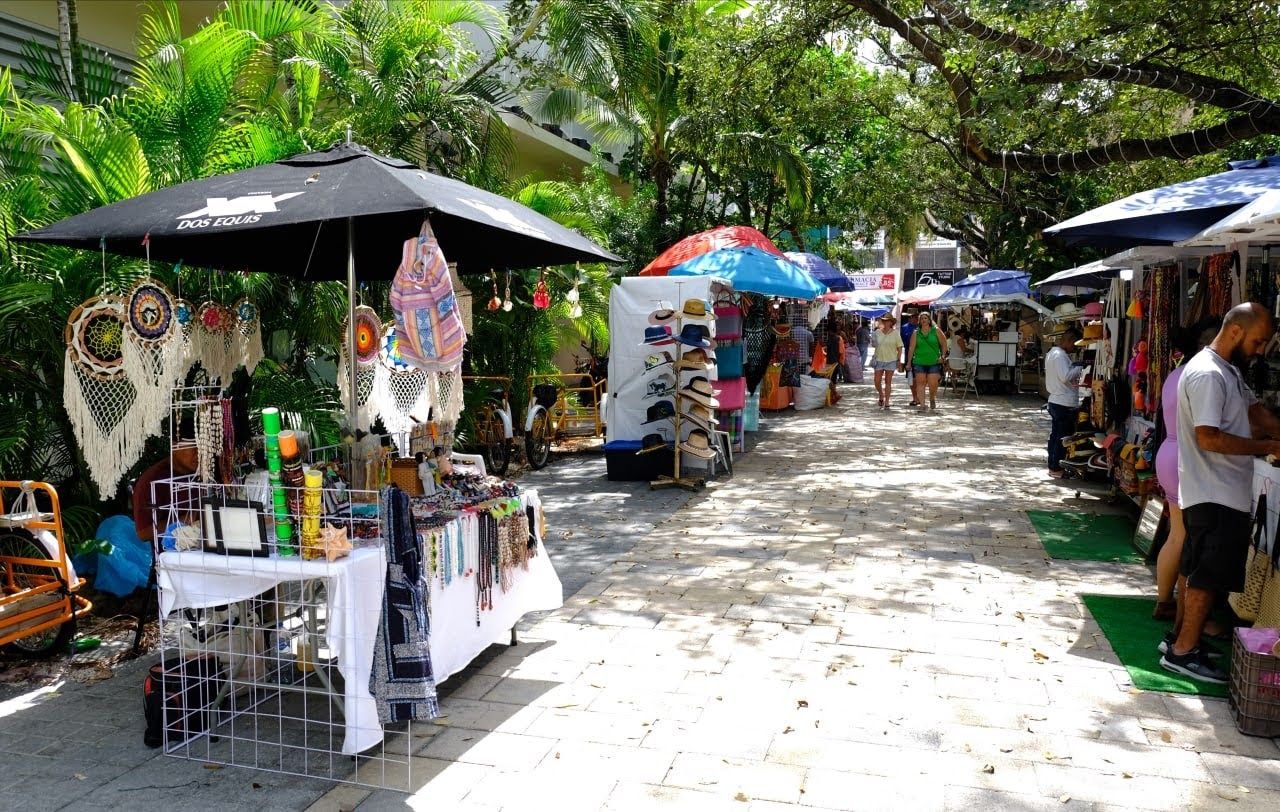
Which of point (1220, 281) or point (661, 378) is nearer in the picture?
point (1220, 281)

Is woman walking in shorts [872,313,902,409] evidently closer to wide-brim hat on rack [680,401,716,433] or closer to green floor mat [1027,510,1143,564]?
wide-brim hat on rack [680,401,716,433]

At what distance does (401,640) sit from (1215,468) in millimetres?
3935

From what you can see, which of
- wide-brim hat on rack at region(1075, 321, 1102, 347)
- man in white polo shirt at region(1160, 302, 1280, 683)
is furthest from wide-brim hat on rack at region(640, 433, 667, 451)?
man in white polo shirt at region(1160, 302, 1280, 683)

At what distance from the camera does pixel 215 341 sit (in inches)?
220

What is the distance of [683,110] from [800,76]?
120 inches

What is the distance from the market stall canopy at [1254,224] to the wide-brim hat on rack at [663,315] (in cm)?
512

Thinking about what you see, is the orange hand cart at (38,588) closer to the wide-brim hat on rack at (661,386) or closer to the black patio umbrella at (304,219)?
the black patio umbrella at (304,219)

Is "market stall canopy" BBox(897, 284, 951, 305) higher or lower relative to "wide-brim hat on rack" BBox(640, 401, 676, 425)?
higher

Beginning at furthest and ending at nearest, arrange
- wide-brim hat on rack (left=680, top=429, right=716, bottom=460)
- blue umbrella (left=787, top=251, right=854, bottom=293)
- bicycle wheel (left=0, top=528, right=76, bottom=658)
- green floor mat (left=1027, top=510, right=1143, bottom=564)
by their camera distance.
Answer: blue umbrella (left=787, top=251, right=854, bottom=293) → wide-brim hat on rack (left=680, top=429, right=716, bottom=460) → green floor mat (left=1027, top=510, right=1143, bottom=564) → bicycle wheel (left=0, top=528, right=76, bottom=658)

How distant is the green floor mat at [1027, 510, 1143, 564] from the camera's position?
735 centimetres

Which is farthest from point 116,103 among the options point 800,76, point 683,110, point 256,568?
point 683,110

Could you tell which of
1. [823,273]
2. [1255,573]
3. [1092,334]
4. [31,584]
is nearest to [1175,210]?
[1255,573]

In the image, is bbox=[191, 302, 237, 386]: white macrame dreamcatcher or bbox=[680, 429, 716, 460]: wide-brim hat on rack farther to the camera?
bbox=[680, 429, 716, 460]: wide-brim hat on rack

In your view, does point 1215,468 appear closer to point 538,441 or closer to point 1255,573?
point 1255,573
